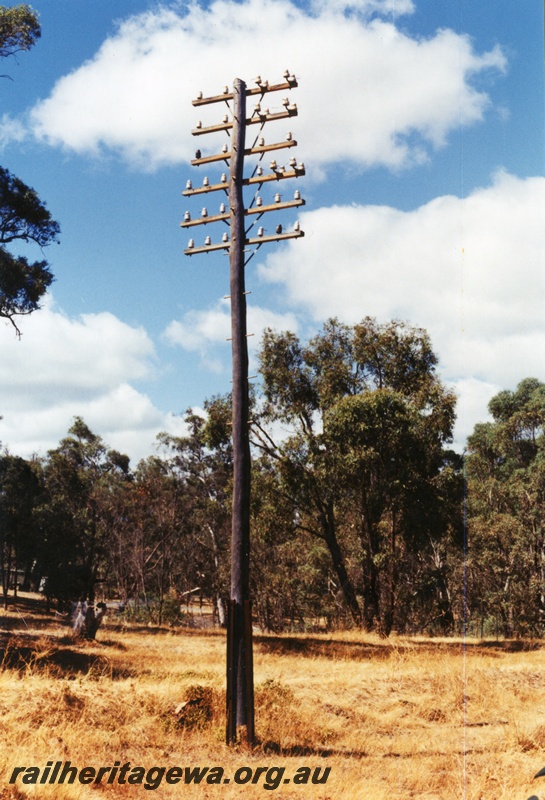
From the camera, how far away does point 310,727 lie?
34.2ft

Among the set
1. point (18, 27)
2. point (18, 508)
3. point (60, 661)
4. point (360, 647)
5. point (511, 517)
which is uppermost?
point (18, 27)

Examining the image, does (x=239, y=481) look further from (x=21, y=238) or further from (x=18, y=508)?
(x=18, y=508)

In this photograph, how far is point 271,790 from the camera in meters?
7.71

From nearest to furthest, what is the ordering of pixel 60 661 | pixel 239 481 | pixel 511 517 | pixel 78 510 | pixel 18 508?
pixel 239 481, pixel 60 661, pixel 511 517, pixel 18 508, pixel 78 510

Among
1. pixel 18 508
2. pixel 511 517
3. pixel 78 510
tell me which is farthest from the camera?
pixel 78 510

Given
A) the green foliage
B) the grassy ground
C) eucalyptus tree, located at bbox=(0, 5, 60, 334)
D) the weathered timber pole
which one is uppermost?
the green foliage

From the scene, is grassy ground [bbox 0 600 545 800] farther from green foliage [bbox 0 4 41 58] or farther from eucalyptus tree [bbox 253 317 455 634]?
green foliage [bbox 0 4 41 58]

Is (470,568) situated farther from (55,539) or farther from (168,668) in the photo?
(168,668)

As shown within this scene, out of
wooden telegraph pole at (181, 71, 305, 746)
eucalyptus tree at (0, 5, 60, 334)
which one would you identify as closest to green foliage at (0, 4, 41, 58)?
eucalyptus tree at (0, 5, 60, 334)

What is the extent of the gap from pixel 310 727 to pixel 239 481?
3777mm

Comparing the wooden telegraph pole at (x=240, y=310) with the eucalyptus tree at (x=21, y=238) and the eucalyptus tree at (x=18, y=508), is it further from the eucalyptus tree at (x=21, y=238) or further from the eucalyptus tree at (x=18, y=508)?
the eucalyptus tree at (x=18, y=508)

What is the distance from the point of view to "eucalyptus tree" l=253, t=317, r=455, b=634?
906 inches

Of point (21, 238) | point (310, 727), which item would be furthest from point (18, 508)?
point (310, 727)

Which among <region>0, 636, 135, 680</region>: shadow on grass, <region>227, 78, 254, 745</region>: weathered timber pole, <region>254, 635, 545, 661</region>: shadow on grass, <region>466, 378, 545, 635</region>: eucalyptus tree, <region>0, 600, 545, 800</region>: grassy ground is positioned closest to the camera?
<region>0, 600, 545, 800</region>: grassy ground
